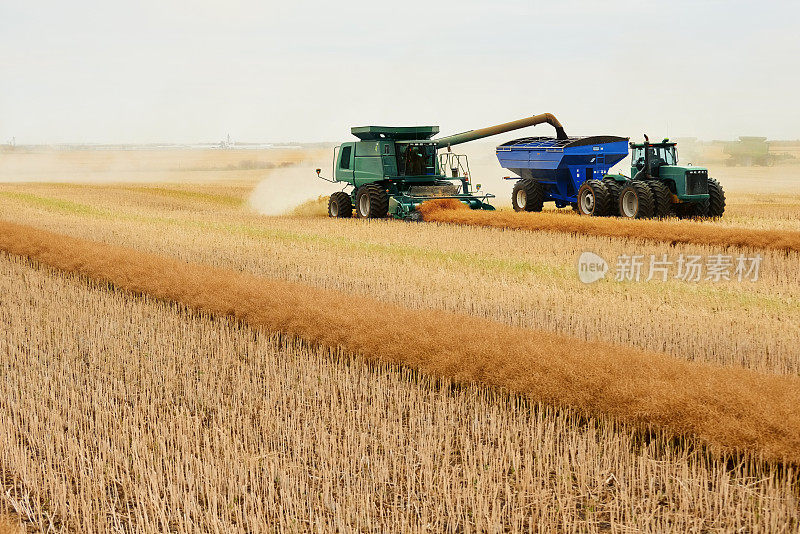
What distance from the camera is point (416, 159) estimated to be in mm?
20500

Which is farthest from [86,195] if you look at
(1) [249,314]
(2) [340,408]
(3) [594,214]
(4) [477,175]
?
(2) [340,408]

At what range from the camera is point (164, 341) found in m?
7.86

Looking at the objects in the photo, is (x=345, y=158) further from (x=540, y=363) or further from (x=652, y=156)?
(x=540, y=363)

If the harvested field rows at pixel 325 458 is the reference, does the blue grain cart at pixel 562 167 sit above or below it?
above

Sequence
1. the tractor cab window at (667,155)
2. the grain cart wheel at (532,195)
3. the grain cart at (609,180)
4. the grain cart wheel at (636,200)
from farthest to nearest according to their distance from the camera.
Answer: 1. the grain cart wheel at (532,195)
2. the tractor cab window at (667,155)
3. the grain cart at (609,180)
4. the grain cart wheel at (636,200)

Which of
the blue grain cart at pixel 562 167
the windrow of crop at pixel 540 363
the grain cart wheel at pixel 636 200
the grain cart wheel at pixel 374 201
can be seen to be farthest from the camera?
the grain cart wheel at pixel 374 201

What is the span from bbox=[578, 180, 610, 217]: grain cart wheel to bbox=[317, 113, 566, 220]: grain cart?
79.6 inches

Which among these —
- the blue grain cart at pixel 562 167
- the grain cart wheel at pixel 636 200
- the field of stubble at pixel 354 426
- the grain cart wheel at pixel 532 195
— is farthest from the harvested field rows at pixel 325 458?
the grain cart wheel at pixel 532 195

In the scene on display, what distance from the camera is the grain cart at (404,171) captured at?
66.8ft

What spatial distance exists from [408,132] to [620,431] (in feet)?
52.7

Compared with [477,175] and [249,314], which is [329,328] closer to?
[249,314]

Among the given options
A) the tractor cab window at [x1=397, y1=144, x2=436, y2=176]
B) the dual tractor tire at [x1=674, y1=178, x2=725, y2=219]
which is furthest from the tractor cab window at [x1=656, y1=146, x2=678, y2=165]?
the tractor cab window at [x1=397, y1=144, x2=436, y2=176]

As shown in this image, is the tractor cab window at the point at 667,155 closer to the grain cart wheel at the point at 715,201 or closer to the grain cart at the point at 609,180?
the grain cart at the point at 609,180

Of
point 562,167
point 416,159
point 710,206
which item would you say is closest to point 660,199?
point 710,206
